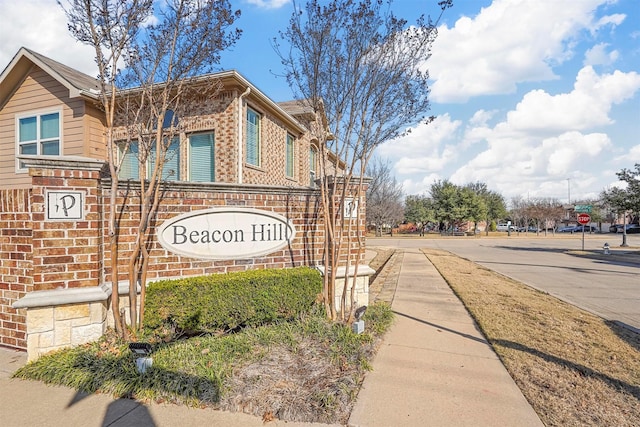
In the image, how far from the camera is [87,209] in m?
4.00

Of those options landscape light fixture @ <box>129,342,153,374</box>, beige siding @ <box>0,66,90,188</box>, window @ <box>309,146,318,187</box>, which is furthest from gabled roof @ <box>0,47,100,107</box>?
window @ <box>309,146,318,187</box>

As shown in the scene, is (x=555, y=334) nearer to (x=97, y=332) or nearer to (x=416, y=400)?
A: (x=416, y=400)

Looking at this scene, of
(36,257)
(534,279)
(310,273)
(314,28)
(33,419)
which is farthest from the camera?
(534,279)

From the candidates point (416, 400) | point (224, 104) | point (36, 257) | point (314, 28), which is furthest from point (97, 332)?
point (224, 104)

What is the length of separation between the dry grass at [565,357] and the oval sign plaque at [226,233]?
3.50 meters

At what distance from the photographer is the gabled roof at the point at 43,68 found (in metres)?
8.46

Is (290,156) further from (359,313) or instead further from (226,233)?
(359,313)

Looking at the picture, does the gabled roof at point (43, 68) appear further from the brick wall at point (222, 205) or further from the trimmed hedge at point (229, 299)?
the trimmed hedge at point (229, 299)

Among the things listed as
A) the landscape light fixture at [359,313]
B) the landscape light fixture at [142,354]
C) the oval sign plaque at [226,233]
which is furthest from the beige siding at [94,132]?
the landscape light fixture at [359,313]

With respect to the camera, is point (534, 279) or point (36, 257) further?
point (534, 279)

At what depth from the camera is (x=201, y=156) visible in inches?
345

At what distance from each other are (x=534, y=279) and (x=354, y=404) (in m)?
9.75

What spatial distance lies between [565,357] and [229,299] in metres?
4.24

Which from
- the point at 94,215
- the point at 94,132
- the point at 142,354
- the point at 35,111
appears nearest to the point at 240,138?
the point at 94,132
